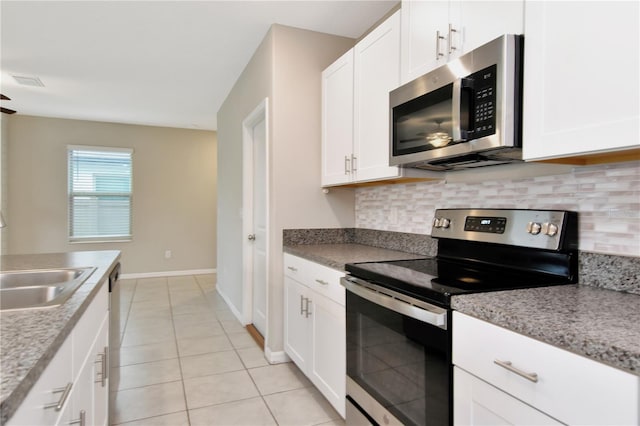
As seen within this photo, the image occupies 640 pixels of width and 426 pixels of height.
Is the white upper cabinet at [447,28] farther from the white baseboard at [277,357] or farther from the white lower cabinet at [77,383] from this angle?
the white baseboard at [277,357]

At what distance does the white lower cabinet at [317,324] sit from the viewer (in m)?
1.90

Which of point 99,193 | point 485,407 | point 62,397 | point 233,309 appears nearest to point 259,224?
point 233,309

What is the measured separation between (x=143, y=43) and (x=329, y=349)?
2.81 metres

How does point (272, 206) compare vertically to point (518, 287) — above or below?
above

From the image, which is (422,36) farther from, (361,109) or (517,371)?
(517,371)

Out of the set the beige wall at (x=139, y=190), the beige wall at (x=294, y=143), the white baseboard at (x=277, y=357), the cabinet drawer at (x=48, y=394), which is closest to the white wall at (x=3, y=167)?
the beige wall at (x=139, y=190)

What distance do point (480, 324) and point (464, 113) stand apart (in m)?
0.77

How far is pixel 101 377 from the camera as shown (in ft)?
5.14

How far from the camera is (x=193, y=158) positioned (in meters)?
6.41

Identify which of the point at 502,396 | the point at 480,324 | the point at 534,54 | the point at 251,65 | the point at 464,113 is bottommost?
the point at 502,396

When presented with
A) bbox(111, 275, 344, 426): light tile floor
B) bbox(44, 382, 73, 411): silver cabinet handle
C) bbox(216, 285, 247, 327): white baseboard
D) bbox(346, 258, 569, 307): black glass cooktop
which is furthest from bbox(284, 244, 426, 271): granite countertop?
bbox(216, 285, 247, 327): white baseboard

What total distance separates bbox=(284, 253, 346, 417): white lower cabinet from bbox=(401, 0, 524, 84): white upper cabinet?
1.09 meters

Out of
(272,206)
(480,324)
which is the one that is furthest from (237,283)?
(480,324)

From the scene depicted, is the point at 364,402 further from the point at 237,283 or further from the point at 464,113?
the point at 237,283
